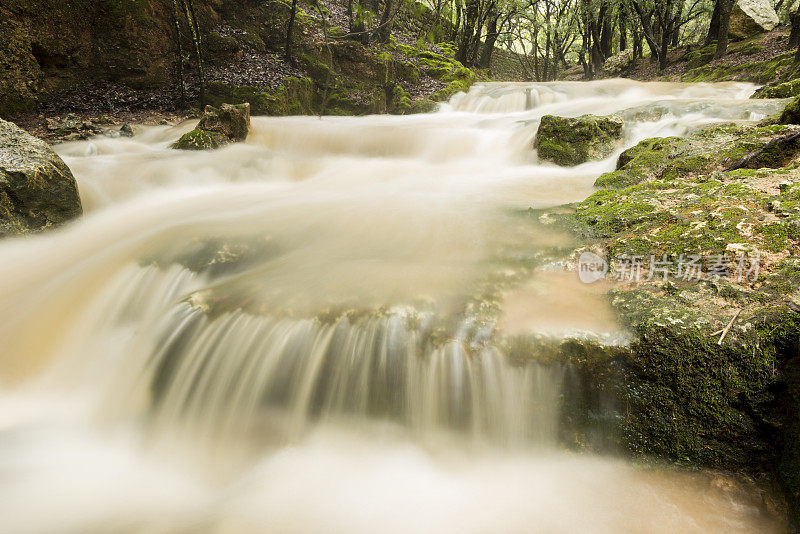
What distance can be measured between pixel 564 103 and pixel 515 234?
1091cm

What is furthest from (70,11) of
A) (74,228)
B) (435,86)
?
(435,86)

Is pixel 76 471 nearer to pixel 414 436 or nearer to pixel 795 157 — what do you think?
pixel 414 436

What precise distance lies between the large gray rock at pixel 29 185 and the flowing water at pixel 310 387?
0.30m

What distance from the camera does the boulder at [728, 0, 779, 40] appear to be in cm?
1553

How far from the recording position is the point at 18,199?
423 cm

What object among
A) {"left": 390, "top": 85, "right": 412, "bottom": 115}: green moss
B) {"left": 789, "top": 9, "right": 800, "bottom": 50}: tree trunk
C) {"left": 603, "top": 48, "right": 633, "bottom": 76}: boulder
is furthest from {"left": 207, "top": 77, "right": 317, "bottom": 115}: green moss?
{"left": 603, "top": 48, "right": 633, "bottom": 76}: boulder

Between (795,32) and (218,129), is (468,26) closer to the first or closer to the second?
(795,32)

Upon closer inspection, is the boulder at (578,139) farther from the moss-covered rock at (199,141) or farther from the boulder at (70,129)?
the boulder at (70,129)

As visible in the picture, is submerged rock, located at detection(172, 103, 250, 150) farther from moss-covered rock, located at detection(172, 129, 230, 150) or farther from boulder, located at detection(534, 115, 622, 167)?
boulder, located at detection(534, 115, 622, 167)

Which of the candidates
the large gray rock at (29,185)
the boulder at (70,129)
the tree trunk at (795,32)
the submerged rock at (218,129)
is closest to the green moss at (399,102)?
the submerged rock at (218,129)

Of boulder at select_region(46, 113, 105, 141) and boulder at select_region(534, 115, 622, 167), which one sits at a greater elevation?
boulder at select_region(46, 113, 105, 141)

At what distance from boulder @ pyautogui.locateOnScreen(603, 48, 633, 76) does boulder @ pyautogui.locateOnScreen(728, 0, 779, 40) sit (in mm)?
5301

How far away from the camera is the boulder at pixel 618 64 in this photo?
21438 mm

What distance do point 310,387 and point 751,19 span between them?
909 inches
